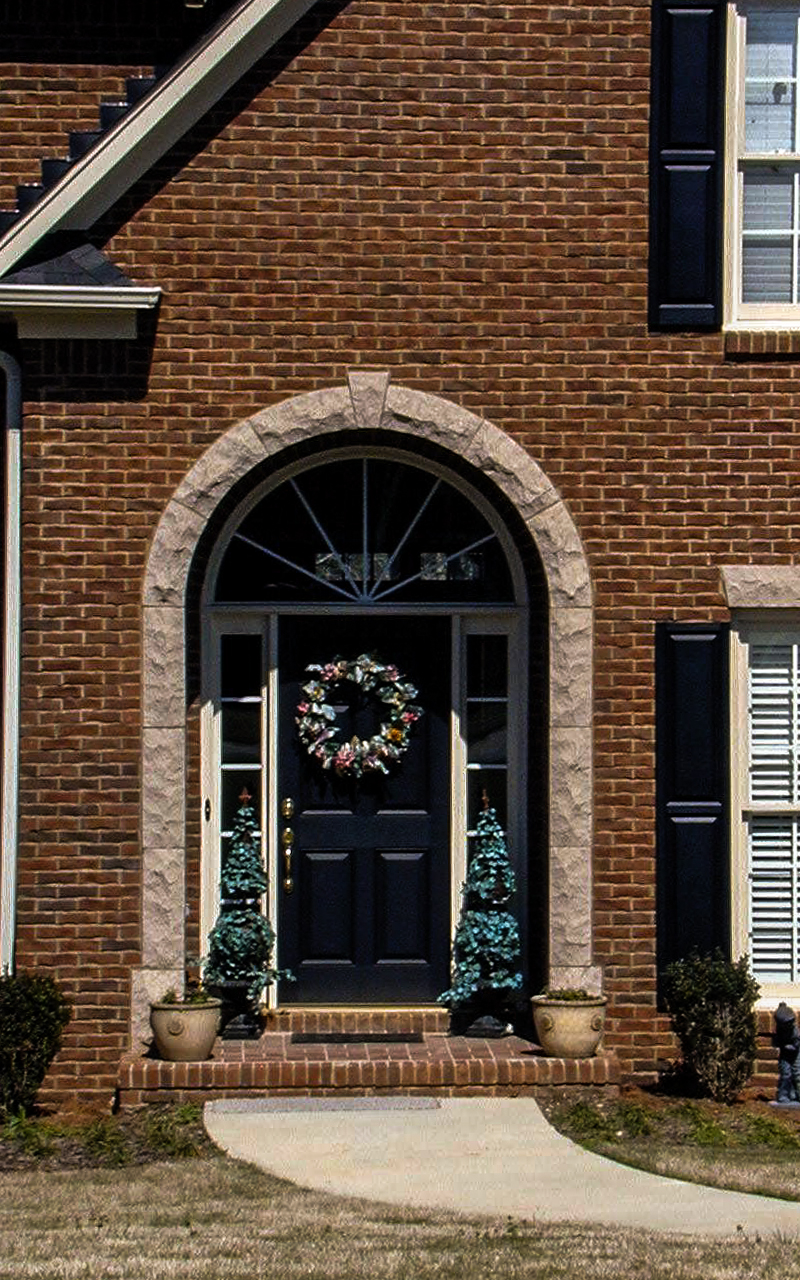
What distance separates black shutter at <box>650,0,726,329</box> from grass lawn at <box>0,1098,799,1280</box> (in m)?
5.05

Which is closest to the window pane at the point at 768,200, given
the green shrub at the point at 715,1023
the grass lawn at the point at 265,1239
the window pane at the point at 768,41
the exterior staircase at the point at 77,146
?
the window pane at the point at 768,41

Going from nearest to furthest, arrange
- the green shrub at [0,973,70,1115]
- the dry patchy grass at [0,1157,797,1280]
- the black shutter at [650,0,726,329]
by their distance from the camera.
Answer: the dry patchy grass at [0,1157,797,1280] → the green shrub at [0,973,70,1115] → the black shutter at [650,0,726,329]

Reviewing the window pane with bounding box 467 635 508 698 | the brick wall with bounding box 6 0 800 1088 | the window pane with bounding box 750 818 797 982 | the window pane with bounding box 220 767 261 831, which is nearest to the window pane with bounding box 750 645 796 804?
the window pane with bounding box 750 818 797 982

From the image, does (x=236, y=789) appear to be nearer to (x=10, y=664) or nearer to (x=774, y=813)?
(x=10, y=664)

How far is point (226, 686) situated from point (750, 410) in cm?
341

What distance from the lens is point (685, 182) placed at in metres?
12.2

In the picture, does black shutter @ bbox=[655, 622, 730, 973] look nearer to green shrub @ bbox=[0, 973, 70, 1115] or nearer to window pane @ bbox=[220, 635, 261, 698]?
window pane @ bbox=[220, 635, 261, 698]

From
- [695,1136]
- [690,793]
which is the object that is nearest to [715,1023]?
[695,1136]

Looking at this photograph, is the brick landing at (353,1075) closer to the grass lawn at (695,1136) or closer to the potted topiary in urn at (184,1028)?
the potted topiary in urn at (184,1028)

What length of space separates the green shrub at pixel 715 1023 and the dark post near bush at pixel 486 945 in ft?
3.22

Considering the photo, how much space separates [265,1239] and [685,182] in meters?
6.51

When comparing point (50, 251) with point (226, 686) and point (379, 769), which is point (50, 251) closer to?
point (226, 686)

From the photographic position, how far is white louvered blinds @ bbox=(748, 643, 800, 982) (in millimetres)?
12352

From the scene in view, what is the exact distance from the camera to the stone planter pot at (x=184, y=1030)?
1146 centimetres
